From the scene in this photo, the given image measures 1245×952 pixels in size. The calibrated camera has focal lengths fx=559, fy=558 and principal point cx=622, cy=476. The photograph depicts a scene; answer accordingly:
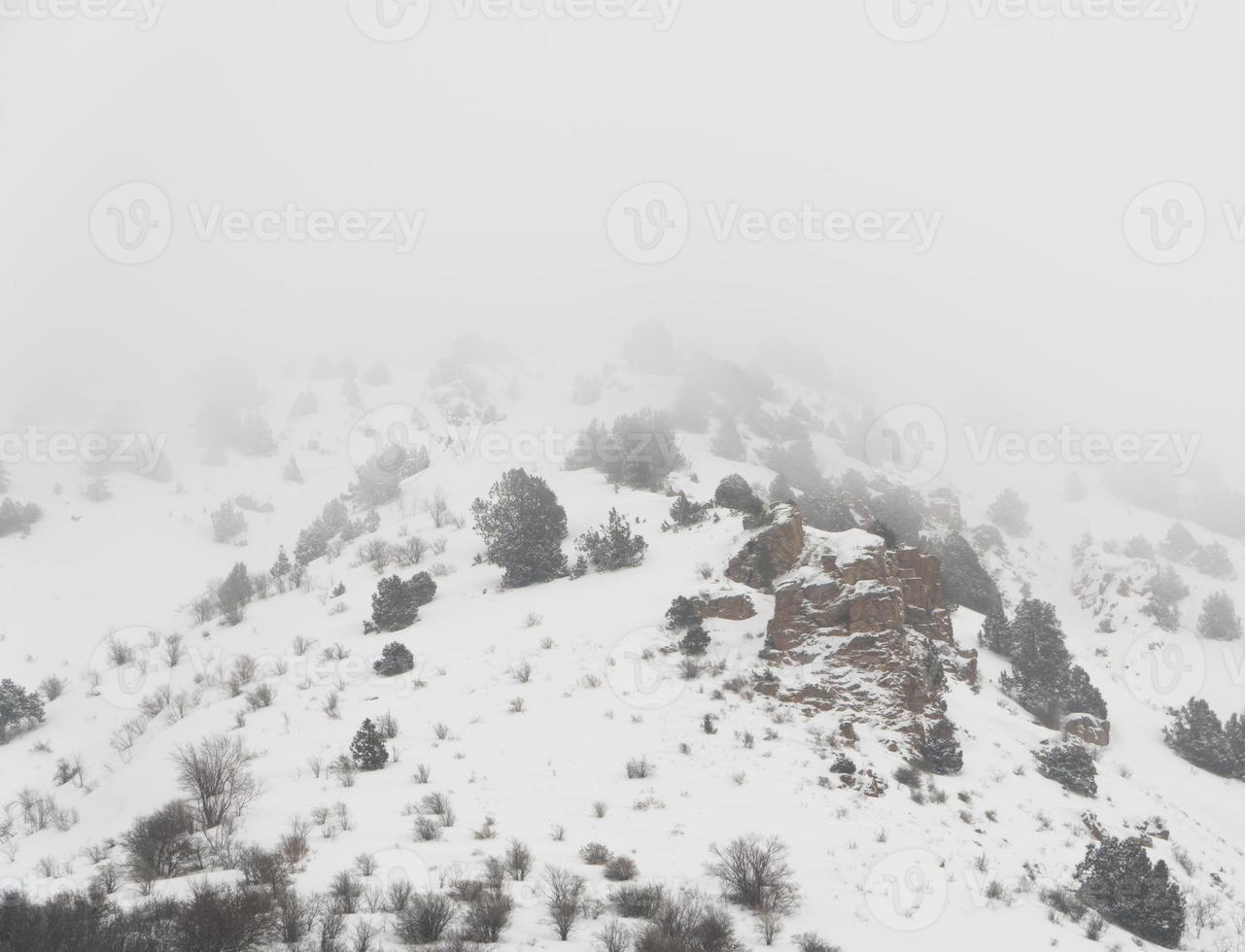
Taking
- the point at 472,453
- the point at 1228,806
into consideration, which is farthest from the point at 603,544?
the point at 472,453

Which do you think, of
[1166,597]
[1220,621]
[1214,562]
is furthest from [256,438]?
[1214,562]

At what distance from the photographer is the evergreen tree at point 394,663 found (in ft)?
60.6

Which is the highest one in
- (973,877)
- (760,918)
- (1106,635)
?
(760,918)

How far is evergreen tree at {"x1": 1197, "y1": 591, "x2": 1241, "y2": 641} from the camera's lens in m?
40.7

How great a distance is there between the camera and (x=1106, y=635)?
1638 inches

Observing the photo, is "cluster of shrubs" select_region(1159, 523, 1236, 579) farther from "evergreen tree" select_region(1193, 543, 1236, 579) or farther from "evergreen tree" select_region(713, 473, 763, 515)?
"evergreen tree" select_region(713, 473, 763, 515)

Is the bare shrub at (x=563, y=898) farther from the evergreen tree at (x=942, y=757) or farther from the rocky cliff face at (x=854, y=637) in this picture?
the evergreen tree at (x=942, y=757)

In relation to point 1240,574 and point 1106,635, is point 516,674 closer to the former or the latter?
point 1106,635

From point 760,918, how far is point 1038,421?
102136 mm

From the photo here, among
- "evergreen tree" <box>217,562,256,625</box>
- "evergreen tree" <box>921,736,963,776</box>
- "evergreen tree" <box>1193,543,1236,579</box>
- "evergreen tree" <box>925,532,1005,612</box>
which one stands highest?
"evergreen tree" <box>921,736,963,776</box>

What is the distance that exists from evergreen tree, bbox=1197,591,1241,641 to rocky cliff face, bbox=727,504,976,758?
1507 inches

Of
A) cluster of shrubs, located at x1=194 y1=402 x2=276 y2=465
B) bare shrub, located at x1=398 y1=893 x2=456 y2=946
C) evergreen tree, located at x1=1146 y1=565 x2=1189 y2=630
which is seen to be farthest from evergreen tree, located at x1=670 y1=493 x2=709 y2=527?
cluster of shrubs, located at x1=194 y1=402 x2=276 y2=465

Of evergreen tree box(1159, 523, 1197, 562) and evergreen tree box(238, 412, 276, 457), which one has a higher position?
evergreen tree box(238, 412, 276, 457)

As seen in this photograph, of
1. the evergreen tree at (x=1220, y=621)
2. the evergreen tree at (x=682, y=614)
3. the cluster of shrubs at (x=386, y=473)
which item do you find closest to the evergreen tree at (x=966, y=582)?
the evergreen tree at (x=1220, y=621)
